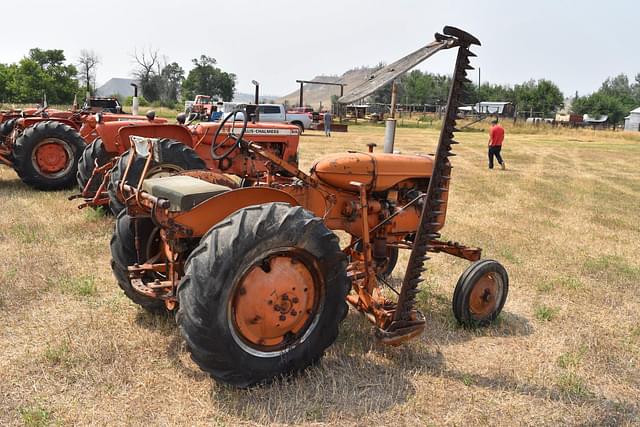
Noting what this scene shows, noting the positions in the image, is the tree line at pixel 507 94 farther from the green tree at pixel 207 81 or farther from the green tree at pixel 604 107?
the green tree at pixel 207 81

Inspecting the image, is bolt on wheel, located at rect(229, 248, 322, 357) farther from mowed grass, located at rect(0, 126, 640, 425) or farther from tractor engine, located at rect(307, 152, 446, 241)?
tractor engine, located at rect(307, 152, 446, 241)

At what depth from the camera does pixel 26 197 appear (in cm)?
839

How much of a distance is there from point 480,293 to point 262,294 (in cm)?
212

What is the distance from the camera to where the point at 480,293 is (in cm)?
418

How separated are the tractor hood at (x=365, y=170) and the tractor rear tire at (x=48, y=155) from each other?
6679mm

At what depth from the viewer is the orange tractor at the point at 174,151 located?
6.11 metres

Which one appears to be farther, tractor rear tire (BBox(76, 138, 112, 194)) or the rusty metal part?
tractor rear tire (BBox(76, 138, 112, 194))

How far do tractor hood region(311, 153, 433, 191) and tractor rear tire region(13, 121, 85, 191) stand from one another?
6679 mm

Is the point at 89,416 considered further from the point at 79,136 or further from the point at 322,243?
the point at 79,136

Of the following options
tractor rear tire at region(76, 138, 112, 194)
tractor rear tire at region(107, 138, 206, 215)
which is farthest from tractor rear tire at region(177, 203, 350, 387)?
tractor rear tire at region(76, 138, 112, 194)

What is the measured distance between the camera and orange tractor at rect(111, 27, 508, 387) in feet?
8.75

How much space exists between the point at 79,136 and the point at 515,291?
766cm

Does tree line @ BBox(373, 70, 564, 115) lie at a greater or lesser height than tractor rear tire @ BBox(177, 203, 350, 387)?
greater

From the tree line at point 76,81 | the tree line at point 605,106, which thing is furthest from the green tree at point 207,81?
the tree line at point 605,106
